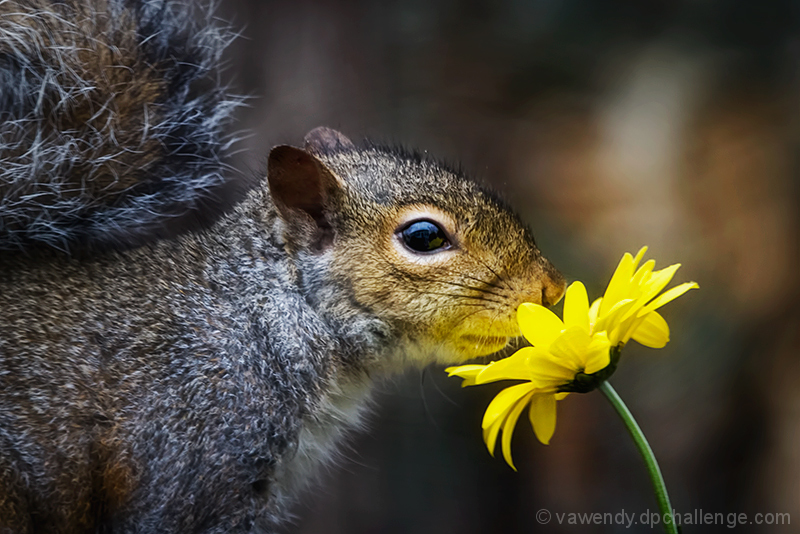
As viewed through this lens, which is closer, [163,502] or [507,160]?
[163,502]

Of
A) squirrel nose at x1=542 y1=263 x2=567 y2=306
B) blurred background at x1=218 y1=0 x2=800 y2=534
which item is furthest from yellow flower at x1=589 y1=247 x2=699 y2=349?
blurred background at x1=218 y1=0 x2=800 y2=534

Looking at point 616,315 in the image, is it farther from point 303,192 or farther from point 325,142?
point 325,142

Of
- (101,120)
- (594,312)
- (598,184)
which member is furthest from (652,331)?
(598,184)

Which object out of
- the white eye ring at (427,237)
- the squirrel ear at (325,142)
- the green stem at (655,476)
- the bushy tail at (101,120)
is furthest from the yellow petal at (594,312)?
the bushy tail at (101,120)

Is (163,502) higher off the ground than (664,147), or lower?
lower

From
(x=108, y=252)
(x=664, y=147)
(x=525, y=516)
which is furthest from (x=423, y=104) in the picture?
(x=525, y=516)

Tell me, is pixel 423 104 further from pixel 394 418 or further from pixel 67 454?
pixel 67 454

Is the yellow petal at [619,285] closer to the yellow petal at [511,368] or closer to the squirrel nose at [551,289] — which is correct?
the yellow petal at [511,368]

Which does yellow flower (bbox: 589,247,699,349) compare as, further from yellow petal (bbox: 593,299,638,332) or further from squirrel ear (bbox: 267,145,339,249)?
squirrel ear (bbox: 267,145,339,249)
